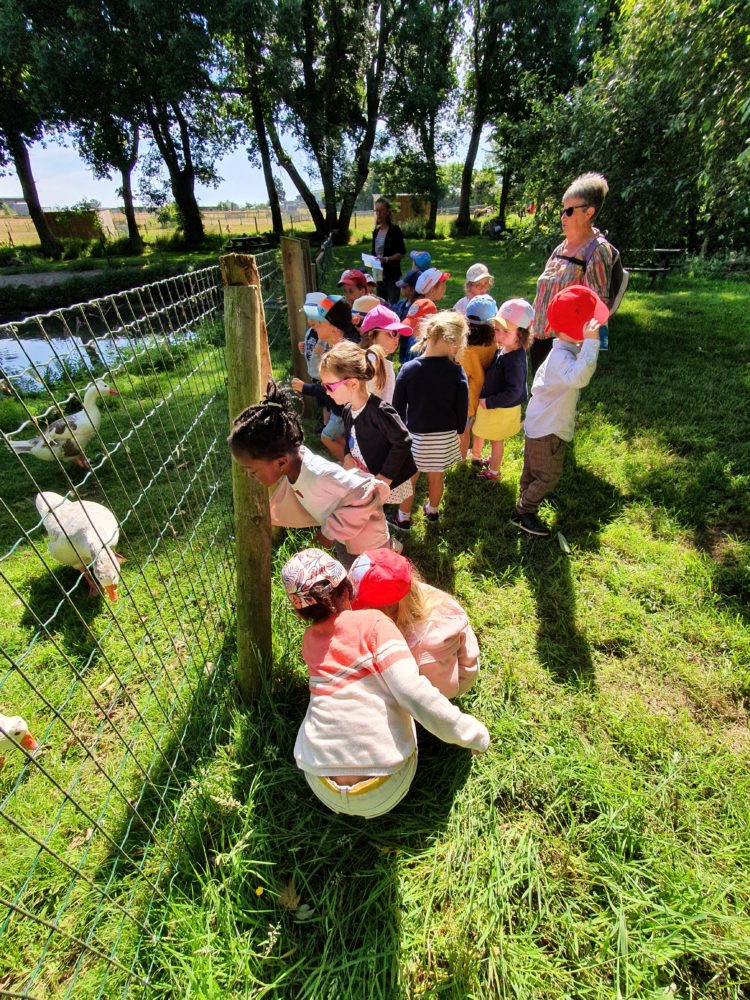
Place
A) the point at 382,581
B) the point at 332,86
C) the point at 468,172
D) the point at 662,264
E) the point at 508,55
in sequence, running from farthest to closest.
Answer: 1. the point at 468,172
2. the point at 508,55
3. the point at 332,86
4. the point at 662,264
5. the point at 382,581

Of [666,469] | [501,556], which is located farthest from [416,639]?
[666,469]

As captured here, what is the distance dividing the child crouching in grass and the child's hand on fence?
2.11 meters

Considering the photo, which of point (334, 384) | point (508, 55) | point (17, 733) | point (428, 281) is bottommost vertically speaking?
point (17, 733)

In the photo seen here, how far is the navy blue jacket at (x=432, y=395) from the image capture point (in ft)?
10.3

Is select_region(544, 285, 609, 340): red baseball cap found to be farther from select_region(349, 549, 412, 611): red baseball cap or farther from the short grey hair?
select_region(349, 549, 412, 611): red baseball cap

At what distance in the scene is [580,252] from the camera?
149 inches

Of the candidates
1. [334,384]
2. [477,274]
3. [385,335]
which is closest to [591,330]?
[385,335]

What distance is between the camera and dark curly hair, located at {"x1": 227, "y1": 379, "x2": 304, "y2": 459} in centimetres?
199

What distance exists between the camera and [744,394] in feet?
17.1

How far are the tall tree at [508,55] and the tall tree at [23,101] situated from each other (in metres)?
16.3

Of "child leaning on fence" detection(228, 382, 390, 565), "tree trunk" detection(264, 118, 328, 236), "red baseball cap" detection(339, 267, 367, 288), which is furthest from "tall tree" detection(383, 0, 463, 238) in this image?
"child leaning on fence" detection(228, 382, 390, 565)

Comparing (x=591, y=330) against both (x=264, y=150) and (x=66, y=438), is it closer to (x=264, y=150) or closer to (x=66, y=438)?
(x=66, y=438)

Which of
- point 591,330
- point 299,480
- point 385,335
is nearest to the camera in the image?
point 299,480

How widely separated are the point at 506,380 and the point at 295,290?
2430 mm
